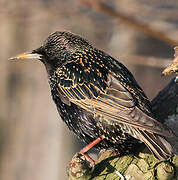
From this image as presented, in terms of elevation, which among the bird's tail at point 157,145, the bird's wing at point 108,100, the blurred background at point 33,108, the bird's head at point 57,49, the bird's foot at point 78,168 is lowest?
the bird's tail at point 157,145

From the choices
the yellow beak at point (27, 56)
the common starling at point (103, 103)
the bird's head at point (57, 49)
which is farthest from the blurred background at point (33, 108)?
the common starling at point (103, 103)

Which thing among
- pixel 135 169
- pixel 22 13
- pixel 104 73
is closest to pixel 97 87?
pixel 104 73

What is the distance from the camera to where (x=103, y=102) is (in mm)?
5055

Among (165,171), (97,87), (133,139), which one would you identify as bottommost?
(165,171)

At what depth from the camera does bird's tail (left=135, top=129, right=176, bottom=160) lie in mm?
4523

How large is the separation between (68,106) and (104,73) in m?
0.46

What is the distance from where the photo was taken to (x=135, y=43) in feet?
44.3

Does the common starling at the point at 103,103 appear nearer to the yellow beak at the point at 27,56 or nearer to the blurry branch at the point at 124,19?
the yellow beak at the point at 27,56

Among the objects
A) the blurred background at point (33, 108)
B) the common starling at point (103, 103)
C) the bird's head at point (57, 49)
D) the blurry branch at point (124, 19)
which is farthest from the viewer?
the blurred background at point (33, 108)

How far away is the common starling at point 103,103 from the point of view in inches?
186

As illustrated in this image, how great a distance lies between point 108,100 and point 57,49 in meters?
1.02

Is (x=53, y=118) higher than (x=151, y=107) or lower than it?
higher

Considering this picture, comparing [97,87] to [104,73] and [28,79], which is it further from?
[28,79]

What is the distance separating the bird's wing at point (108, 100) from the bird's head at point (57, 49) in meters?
0.40
